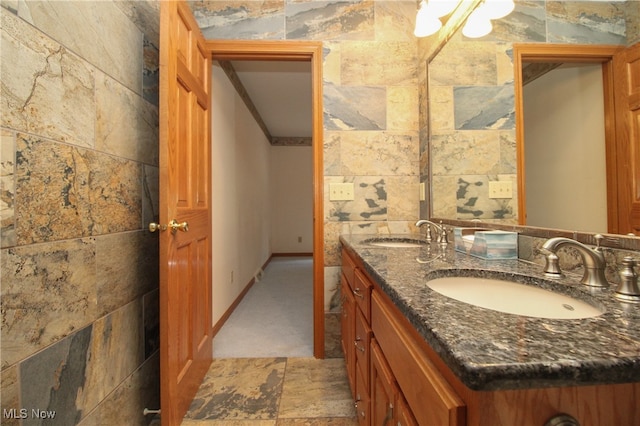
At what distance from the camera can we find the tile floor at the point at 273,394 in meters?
1.25

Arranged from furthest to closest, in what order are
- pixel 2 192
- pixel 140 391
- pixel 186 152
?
pixel 186 152 < pixel 140 391 < pixel 2 192

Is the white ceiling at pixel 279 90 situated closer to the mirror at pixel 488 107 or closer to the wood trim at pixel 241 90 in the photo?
the wood trim at pixel 241 90

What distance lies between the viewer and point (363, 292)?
0.99 metres

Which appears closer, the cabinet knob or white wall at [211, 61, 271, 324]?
the cabinet knob

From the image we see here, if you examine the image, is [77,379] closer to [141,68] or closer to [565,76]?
[141,68]

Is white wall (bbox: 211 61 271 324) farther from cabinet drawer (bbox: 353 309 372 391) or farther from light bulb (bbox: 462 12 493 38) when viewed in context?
light bulb (bbox: 462 12 493 38)

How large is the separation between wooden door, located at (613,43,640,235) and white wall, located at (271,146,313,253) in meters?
5.19

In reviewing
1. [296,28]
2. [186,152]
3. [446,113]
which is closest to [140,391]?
[186,152]

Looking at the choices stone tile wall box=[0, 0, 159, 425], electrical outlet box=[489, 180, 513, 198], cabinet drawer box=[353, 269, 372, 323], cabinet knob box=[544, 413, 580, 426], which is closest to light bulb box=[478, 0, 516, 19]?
electrical outlet box=[489, 180, 513, 198]

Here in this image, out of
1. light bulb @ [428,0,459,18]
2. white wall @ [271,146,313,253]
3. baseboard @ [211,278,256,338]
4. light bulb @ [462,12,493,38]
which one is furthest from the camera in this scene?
white wall @ [271,146,313,253]

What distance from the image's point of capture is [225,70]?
245 centimetres

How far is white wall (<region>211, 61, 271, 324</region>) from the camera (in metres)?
2.18

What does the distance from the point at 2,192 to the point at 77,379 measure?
64 centimetres

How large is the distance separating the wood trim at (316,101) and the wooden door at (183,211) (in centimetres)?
29
